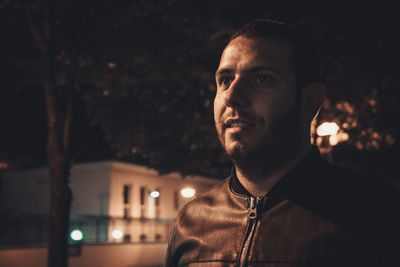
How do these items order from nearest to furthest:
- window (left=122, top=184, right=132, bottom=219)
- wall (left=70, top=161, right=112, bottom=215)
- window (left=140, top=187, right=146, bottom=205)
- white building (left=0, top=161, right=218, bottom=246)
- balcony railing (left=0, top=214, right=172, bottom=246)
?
balcony railing (left=0, top=214, right=172, bottom=246), white building (left=0, top=161, right=218, bottom=246), wall (left=70, top=161, right=112, bottom=215), window (left=122, top=184, right=132, bottom=219), window (left=140, top=187, right=146, bottom=205)

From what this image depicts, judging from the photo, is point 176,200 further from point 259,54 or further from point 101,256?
point 259,54

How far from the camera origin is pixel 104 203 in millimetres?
27016

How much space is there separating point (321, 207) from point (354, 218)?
0.41 ft

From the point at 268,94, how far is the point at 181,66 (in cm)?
1235

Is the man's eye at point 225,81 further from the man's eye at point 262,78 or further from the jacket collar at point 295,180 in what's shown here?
the jacket collar at point 295,180

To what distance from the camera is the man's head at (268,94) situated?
165cm

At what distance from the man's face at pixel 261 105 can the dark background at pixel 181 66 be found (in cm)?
716

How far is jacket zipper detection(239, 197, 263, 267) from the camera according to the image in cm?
170

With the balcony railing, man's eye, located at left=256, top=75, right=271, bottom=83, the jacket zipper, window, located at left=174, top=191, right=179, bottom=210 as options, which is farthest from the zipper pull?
window, located at left=174, top=191, right=179, bottom=210

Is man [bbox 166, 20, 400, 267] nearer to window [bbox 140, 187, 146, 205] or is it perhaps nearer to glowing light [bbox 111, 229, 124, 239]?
glowing light [bbox 111, 229, 124, 239]

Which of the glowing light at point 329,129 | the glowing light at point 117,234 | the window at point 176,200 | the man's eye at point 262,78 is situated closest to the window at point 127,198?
the glowing light at point 117,234

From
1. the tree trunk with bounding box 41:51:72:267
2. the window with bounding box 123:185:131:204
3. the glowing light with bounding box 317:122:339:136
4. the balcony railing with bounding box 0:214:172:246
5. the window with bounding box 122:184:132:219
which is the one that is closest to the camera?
the tree trunk with bounding box 41:51:72:267

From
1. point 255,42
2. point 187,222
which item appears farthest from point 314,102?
point 187,222

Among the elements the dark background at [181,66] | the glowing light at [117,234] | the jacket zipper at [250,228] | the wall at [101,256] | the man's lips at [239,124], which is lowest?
the wall at [101,256]
